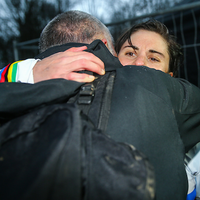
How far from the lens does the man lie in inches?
26.9

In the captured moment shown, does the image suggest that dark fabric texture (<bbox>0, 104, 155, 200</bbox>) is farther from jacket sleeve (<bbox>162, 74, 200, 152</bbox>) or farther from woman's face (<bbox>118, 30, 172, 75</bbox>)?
woman's face (<bbox>118, 30, 172, 75</bbox>)

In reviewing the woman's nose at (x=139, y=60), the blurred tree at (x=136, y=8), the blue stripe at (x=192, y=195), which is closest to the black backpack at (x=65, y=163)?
the blue stripe at (x=192, y=195)

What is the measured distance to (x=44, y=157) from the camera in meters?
0.47

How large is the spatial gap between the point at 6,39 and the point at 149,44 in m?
9.06

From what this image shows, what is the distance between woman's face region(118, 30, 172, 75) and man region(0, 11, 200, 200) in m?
0.76

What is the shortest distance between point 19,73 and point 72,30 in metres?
0.54

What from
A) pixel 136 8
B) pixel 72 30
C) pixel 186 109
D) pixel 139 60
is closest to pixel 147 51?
pixel 139 60

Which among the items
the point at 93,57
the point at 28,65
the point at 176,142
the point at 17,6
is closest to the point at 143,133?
the point at 176,142

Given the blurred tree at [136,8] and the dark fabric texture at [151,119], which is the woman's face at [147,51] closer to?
the dark fabric texture at [151,119]

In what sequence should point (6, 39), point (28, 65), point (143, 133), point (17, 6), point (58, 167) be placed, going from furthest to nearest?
point (17, 6), point (6, 39), point (28, 65), point (143, 133), point (58, 167)

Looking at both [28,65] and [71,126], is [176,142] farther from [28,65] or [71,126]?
[28,65]

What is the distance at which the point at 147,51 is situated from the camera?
5.25 feet

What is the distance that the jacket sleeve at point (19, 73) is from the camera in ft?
2.93

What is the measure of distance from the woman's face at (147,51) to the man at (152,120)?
2.49ft
